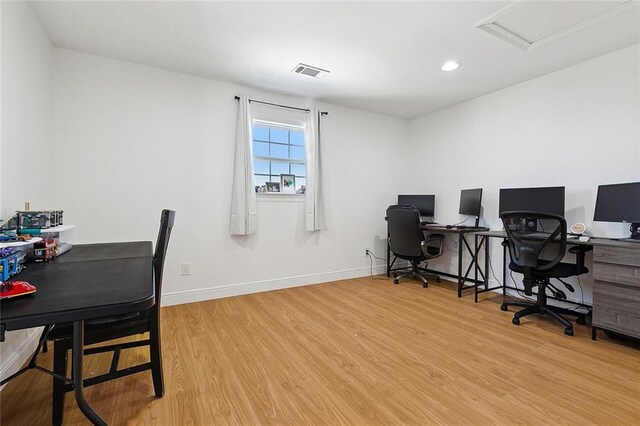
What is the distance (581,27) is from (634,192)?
1358 mm

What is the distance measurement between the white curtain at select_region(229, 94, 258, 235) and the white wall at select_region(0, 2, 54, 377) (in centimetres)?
158

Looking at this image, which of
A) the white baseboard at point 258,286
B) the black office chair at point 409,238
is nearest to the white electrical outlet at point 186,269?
the white baseboard at point 258,286

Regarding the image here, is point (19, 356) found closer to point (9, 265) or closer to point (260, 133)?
point (9, 265)

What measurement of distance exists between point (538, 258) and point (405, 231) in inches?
56.2

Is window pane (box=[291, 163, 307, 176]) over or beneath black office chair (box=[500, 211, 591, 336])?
over

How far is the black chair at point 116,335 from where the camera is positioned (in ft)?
4.18

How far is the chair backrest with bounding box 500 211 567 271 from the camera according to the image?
234 centimetres

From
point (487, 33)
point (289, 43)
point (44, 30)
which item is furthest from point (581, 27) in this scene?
point (44, 30)

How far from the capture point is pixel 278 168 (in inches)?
146

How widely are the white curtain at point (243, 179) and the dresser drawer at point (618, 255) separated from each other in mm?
3145

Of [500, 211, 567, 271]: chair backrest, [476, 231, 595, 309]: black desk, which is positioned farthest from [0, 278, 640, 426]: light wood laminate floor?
[476, 231, 595, 309]: black desk

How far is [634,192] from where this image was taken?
227 centimetres

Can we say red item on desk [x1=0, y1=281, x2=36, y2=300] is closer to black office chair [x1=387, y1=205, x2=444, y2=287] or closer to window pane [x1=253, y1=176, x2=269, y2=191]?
window pane [x1=253, y1=176, x2=269, y2=191]

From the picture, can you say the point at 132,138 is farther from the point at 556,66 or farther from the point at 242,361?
the point at 556,66
